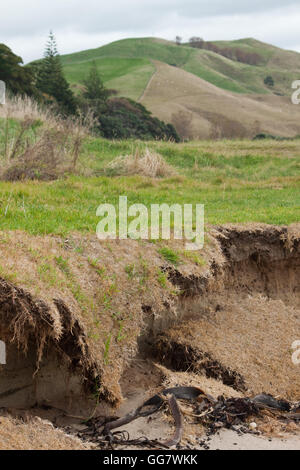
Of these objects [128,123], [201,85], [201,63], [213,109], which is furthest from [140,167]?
[201,63]

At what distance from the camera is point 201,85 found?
6562 centimetres

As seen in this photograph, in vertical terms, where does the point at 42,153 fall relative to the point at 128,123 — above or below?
below

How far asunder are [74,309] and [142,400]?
127cm

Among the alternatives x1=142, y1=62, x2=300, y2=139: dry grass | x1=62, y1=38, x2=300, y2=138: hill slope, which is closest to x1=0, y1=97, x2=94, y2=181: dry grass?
x1=142, y1=62, x2=300, y2=139: dry grass

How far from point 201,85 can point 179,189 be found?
178 feet

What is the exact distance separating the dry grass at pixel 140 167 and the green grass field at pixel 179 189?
14.6 inches

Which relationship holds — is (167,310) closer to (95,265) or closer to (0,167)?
(95,265)

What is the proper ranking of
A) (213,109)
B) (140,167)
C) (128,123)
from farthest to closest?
1. (213,109)
2. (128,123)
3. (140,167)

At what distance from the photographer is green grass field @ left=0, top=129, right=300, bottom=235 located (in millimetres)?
8625

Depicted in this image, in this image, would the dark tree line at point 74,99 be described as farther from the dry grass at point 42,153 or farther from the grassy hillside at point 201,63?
the grassy hillside at point 201,63

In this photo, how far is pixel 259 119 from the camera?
5512 centimetres

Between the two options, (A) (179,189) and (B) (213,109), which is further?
(B) (213,109)

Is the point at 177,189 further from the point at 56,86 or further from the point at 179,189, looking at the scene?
the point at 56,86
